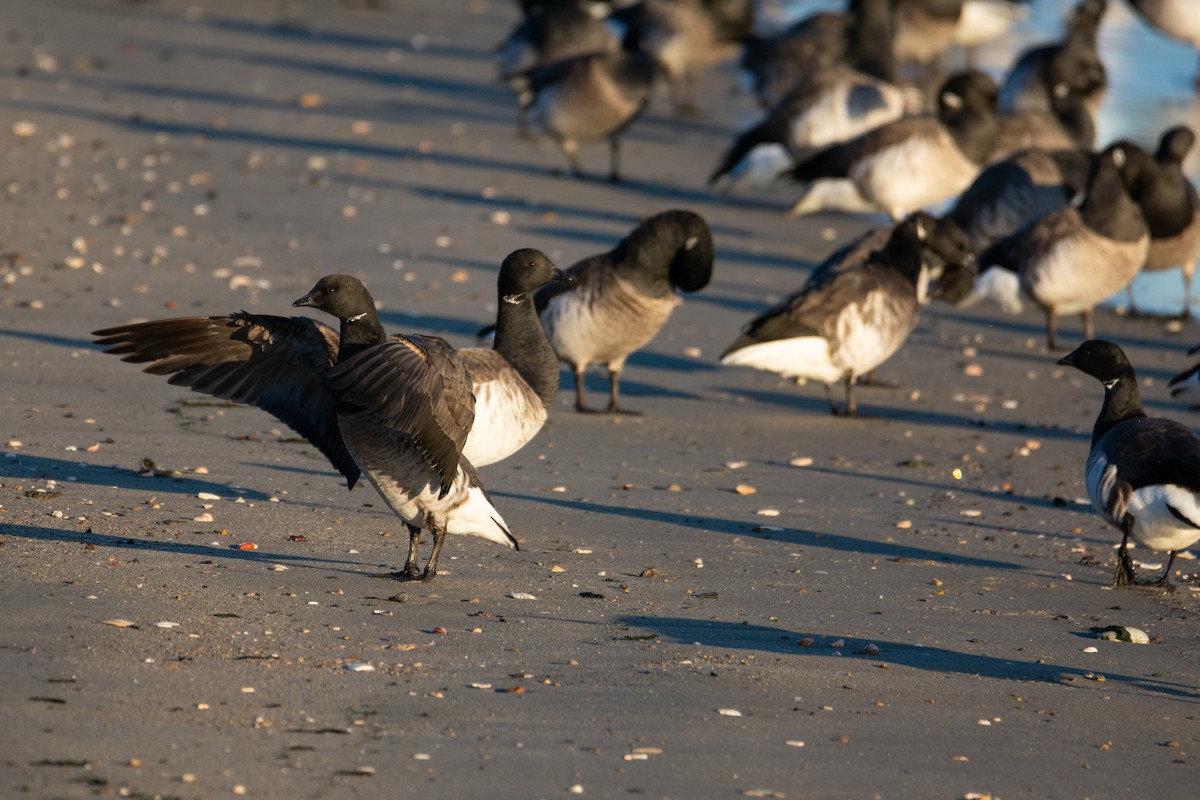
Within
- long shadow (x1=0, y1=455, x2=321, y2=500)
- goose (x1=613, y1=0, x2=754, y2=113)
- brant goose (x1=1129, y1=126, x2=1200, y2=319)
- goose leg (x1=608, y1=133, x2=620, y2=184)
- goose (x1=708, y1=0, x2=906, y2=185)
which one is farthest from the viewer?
goose (x1=613, y1=0, x2=754, y2=113)

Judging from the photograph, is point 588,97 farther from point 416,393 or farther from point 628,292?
point 416,393

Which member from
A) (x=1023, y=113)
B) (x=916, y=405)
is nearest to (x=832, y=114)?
(x=1023, y=113)

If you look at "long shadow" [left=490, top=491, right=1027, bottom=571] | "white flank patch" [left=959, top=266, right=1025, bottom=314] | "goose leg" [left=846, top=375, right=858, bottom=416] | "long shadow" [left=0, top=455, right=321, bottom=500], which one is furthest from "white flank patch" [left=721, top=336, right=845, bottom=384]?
"long shadow" [left=0, top=455, right=321, bottom=500]

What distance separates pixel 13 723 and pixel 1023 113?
1286cm

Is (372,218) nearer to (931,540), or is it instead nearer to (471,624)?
(931,540)

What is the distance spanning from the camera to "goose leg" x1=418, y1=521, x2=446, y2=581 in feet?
19.3

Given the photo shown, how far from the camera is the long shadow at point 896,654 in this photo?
17.7 feet

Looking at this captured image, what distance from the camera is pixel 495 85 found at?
2008cm

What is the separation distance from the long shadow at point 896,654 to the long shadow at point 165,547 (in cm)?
125

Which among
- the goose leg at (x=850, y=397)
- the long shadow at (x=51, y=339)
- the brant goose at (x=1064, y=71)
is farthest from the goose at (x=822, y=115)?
the long shadow at (x=51, y=339)

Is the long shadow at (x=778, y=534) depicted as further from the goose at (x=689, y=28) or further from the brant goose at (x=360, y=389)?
the goose at (x=689, y=28)

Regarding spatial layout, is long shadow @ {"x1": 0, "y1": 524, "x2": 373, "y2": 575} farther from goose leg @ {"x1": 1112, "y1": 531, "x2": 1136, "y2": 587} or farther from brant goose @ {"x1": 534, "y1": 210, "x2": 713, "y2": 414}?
brant goose @ {"x1": 534, "y1": 210, "x2": 713, "y2": 414}

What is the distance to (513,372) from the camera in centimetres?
659

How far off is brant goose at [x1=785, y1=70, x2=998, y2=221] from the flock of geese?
2cm
